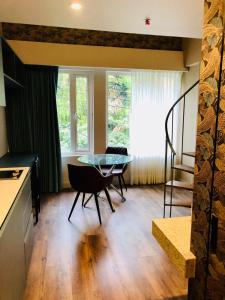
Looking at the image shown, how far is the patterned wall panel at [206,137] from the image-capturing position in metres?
1.19

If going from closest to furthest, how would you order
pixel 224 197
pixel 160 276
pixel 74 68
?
1. pixel 224 197
2. pixel 160 276
3. pixel 74 68

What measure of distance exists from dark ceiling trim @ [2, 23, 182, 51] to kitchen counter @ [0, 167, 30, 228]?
2.89 meters

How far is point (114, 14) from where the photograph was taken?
282 cm

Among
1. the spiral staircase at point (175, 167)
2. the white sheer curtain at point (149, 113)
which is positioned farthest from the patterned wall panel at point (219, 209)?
the white sheer curtain at point (149, 113)

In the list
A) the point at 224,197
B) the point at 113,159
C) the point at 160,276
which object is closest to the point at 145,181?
the point at 113,159

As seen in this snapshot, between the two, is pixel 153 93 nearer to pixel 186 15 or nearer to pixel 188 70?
pixel 188 70

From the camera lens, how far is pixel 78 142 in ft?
16.3

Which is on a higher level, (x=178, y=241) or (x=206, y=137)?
(x=206, y=137)

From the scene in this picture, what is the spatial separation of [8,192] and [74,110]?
10.4 ft

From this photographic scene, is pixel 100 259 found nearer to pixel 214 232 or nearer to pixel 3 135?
pixel 214 232

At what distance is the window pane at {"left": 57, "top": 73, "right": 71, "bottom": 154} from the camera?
186 inches

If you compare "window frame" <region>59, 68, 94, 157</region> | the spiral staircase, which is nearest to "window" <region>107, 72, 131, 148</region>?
"window frame" <region>59, 68, 94, 157</region>

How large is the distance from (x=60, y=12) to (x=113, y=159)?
208 cm

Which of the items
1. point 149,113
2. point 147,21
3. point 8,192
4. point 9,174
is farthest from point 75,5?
point 149,113
